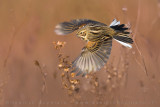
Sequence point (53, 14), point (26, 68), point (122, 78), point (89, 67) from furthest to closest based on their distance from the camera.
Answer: point (53, 14)
point (26, 68)
point (122, 78)
point (89, 67)

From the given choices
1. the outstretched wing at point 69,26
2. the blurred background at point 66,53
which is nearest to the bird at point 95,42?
the outstretched wing at point 69,26

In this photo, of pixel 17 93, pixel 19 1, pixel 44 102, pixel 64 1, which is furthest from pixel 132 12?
pixel 44 102

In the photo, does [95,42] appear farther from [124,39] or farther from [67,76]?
[67,76]

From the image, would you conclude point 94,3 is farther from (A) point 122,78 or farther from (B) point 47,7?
(A) point 122,78

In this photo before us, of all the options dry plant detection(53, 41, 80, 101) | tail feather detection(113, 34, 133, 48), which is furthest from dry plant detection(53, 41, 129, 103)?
tail feather detection(113, 34, 133, 48)

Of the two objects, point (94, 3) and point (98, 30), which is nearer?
point (98, 30)

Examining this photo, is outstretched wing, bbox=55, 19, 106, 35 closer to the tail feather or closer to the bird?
the bird
